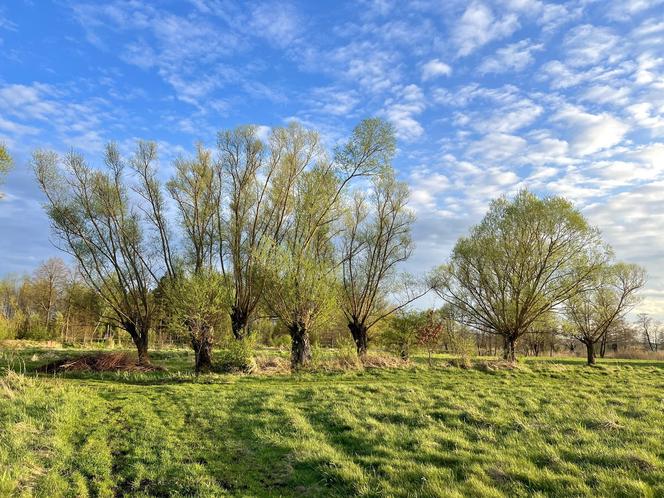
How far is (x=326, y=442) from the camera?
7801 mm

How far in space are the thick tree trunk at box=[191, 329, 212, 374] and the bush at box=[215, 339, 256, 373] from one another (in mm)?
685

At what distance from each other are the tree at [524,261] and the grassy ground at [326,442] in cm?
1565

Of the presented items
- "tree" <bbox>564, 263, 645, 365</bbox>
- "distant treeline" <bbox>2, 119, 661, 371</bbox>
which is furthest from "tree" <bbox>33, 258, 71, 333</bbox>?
"tree" <bbox>564, 263, 645, 365</bbox>

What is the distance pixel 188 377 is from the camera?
1659 cm

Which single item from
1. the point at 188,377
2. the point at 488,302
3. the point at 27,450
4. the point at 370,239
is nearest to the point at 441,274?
the point at 488,302

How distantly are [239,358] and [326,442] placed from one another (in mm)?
11501

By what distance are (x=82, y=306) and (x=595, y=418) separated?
139ft

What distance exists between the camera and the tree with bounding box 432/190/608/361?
27.3 meters

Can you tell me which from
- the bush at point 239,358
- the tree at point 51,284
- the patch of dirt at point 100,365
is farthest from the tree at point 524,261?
the tree at point 51,284

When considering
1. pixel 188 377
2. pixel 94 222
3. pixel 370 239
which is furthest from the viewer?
pixel 370 239

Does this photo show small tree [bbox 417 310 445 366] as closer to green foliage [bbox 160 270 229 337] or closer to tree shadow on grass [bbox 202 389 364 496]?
green foliage [bbox 160 270 229 337]

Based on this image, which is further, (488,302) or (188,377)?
(488,302)

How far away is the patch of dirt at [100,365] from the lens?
1741 cm

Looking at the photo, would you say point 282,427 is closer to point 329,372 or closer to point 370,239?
point 329,372
